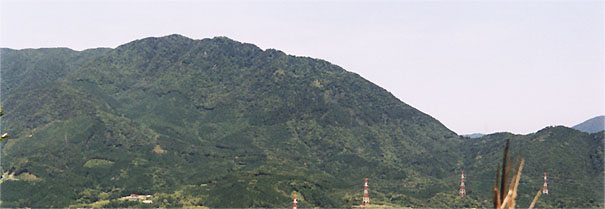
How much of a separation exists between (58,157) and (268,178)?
265 ft

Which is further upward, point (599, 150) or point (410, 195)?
point (599, 150)

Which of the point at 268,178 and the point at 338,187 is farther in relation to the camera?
the point at 338,187

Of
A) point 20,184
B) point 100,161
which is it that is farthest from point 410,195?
point 20,184

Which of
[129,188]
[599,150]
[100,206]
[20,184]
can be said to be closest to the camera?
[100,206]

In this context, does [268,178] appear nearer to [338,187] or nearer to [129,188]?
[338,187]

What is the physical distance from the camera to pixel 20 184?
545 feet

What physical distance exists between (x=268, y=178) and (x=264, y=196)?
1780cm

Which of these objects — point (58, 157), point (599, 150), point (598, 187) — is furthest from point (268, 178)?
point (599, 150)

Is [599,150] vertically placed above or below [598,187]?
above

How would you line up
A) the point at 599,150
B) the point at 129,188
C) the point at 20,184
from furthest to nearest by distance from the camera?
the point at 599,150 → the point at 129,188 → the point at 20,184

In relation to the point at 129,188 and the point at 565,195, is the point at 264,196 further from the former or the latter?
the point at 565,195

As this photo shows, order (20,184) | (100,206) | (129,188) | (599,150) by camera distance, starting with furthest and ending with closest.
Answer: (599,150), (129,188), (20,184), (100,206)

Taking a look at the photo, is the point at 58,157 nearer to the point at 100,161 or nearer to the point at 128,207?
the point at 100,161

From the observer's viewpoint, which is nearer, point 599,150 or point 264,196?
point 264,196
